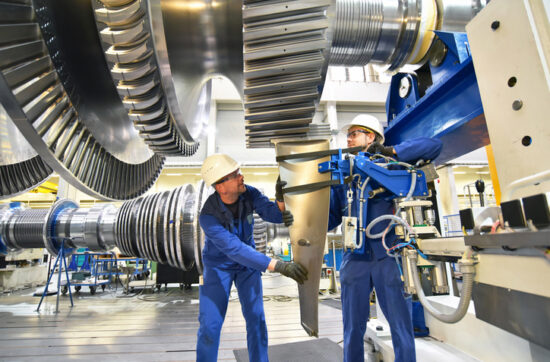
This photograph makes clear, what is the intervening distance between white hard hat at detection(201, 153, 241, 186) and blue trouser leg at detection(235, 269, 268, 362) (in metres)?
0.61

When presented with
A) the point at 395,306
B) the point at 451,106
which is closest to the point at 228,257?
the point at 395,306

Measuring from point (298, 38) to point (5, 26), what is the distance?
921 mm

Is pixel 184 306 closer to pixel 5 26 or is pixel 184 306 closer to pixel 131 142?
pixel 131 142

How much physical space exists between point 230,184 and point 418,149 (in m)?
1.02

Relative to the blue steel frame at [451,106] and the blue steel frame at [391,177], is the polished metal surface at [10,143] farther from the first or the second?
the blue steel frame at [451,106]

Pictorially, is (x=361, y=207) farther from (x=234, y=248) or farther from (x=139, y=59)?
(x=139, y=59)

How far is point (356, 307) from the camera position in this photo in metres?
1.52

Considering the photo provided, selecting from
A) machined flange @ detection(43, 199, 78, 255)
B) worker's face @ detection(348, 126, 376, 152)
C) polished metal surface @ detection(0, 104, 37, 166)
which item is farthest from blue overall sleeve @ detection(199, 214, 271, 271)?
machined flange @ detection(43, 199, 78, 255)

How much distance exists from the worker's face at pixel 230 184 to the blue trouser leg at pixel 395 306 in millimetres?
883

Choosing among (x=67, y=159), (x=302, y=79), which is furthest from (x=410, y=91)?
(x=67, y=159)

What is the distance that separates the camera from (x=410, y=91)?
1.86m

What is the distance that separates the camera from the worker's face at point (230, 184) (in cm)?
177

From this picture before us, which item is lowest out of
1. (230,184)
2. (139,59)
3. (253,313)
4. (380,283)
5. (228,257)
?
(253,313)

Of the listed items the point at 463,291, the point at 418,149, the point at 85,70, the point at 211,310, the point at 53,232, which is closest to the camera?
the point at 463,291
